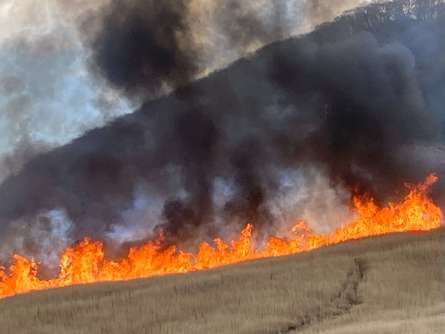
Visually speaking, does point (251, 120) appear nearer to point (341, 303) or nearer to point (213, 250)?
point (213, 250)

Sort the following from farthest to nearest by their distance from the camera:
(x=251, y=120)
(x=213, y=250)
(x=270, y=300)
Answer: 1. (x=251, y=120)
2. (x=213, y=250)
3. (x=270, y=300)

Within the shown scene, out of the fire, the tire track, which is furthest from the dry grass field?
the fire

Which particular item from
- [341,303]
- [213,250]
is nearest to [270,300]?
[341,303]

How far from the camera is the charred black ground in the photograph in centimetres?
1477

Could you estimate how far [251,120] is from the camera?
15.3 metres

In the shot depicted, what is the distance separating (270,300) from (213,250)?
14.3 feet

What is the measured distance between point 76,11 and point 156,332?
8069mm

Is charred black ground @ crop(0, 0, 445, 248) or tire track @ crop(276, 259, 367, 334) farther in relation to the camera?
charred black ground @ crop(0, 0, 445, 248)

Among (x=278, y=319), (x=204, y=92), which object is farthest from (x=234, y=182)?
(x=278, y=319)

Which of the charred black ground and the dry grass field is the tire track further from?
the charred black ground

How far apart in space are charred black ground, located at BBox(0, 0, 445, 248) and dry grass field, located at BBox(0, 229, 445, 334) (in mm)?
3969

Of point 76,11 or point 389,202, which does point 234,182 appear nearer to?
point 389,202

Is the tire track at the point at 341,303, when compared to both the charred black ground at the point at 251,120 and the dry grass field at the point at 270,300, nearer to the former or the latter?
the dry grass field at the point at 270,300

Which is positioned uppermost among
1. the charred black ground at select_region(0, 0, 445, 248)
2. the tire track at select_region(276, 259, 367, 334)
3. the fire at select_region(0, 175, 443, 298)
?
the charred black ground at select_region(0, 0, 445, 248)
